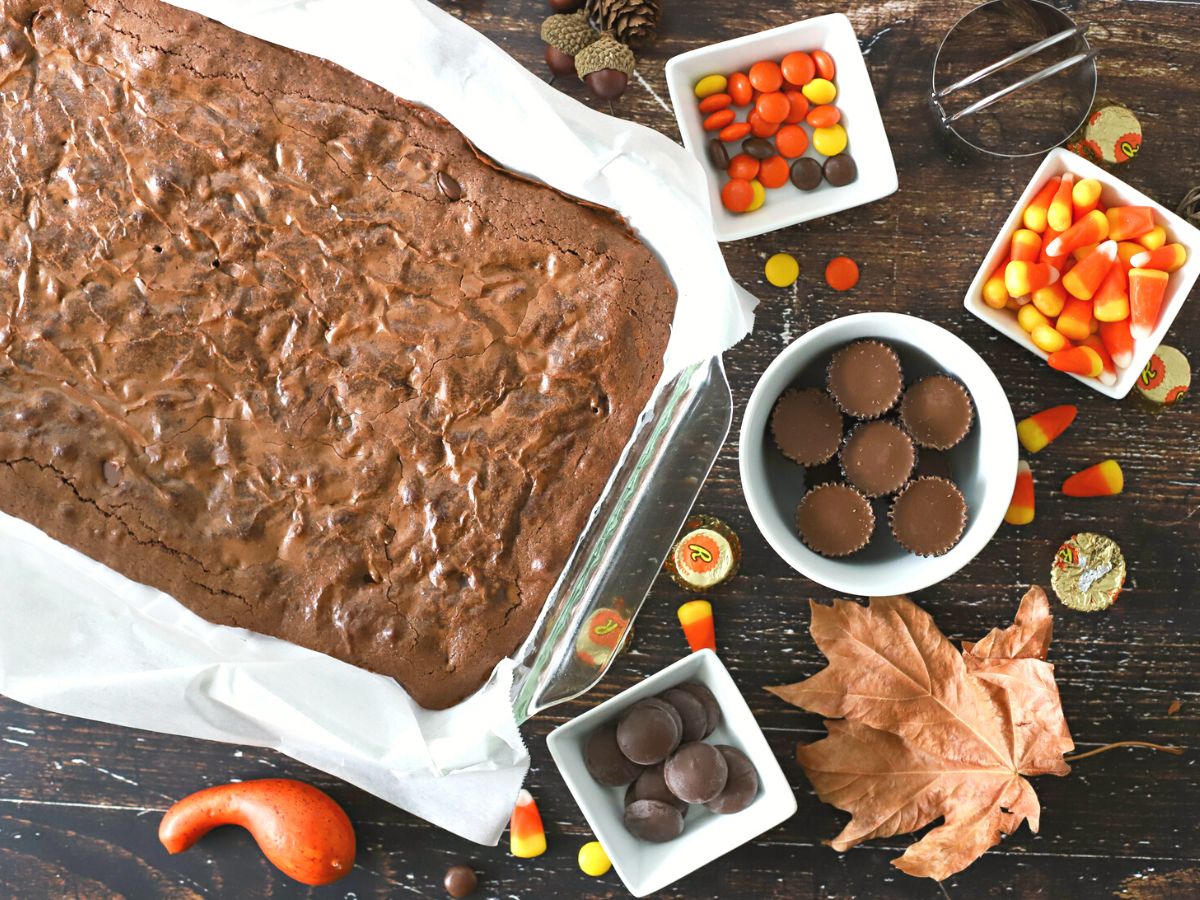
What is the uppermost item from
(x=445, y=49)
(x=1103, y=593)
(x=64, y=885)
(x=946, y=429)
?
(x=445, y=49)

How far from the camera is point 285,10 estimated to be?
163 centimetres

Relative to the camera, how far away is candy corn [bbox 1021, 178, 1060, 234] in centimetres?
188

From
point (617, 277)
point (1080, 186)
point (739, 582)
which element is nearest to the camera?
point (617, 277)

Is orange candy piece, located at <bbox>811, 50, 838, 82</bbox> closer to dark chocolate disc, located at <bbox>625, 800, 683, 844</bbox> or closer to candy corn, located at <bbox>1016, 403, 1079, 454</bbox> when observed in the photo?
candy corn, located at <bbox>1016, 403, 1079, 454</bbox>

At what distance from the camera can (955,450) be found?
1872 mm

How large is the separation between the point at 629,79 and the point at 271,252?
88 cm

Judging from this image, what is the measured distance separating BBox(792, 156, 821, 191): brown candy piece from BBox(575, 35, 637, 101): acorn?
0.42 metres

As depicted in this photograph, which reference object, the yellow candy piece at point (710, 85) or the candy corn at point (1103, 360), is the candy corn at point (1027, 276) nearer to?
the candy corn at point (1103, 360)

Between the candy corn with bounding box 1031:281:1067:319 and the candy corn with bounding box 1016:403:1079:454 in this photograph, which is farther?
the candy corn with bounding box 1016:403:1079:454

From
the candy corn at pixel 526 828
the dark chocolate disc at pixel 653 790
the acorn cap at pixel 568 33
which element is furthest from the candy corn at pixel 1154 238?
the candy corn at pixel 526 828

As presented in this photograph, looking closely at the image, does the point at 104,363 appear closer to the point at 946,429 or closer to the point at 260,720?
the point at 260,720

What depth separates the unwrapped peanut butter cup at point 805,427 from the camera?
182 cm

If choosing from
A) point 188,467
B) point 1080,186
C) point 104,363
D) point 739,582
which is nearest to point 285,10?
point 104,363

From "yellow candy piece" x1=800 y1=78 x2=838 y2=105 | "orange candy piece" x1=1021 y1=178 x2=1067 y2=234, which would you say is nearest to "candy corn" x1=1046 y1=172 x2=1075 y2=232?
"orange candy piece" x1=1021 y1=178 x2=1067 y2=234
